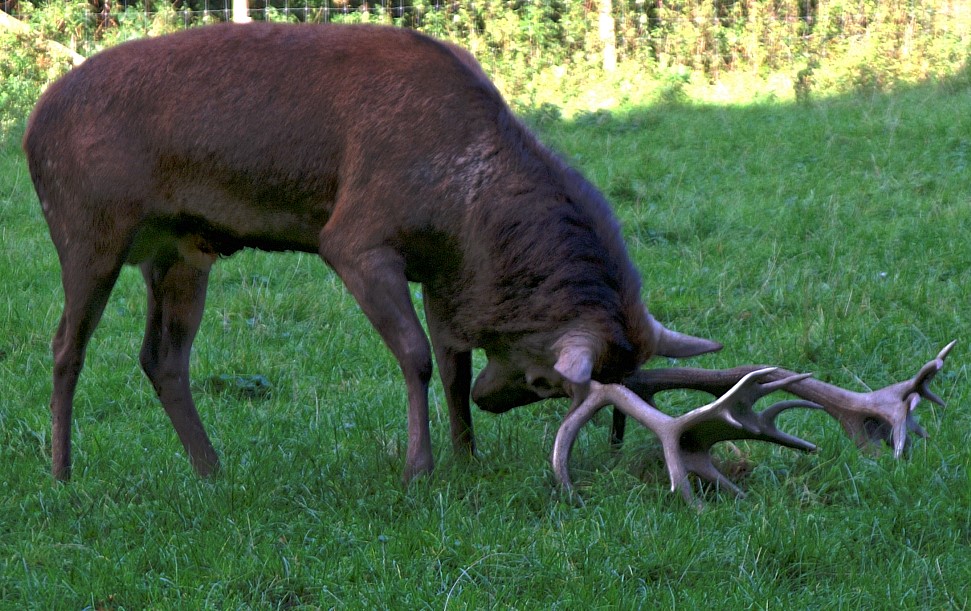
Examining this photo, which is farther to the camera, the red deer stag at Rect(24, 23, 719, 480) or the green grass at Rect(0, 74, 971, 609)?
the red deer stag at Rect(24, 23, 719, 480)

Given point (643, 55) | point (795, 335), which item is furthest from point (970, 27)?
point (795, 335)

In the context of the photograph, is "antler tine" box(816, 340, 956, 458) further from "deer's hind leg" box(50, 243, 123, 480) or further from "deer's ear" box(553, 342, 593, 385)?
"deer's hind leg" box(50, 243, 123, 480)

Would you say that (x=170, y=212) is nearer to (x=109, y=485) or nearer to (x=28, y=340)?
(x=109, y=485)

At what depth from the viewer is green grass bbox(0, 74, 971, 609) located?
373 centimetres

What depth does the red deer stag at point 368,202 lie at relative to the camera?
14.9 ft

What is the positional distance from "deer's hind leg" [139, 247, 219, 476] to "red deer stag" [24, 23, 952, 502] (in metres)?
0.06

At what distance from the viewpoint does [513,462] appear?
4703mm

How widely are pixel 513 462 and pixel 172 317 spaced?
5.38 feet

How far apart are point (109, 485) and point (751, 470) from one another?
2.38 m

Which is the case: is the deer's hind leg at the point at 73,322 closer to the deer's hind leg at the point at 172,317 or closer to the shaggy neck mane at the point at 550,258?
the deer's hind leg at the point at 172,317

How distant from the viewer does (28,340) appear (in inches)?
256

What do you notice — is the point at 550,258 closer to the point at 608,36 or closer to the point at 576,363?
the point at 576,363

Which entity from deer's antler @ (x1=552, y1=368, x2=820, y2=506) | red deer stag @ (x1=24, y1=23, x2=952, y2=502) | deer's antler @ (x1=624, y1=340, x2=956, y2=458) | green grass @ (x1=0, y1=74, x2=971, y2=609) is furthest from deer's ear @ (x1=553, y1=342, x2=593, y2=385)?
green grass @ (x1=0, y1=74, x2=971, y2=609)

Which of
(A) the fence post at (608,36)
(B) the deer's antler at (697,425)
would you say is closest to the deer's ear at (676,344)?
(B) the deer's antler at (697,425)
